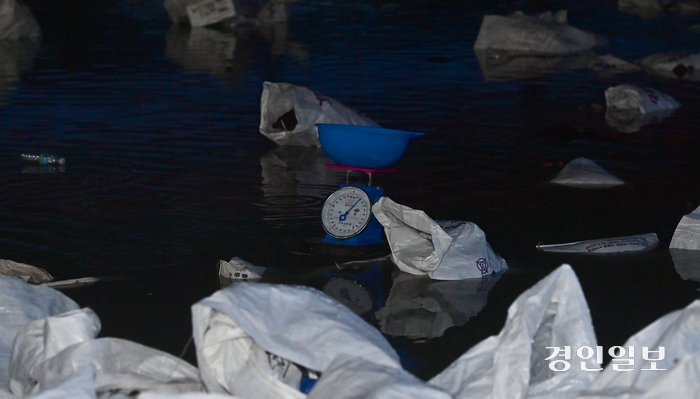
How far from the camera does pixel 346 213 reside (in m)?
4.02

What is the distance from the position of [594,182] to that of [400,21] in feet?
38.1

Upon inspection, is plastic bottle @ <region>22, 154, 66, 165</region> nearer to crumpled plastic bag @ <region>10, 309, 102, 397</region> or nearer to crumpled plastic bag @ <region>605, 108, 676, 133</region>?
crumpled plastic bag @ <region>10, 309, 102, 397</region>

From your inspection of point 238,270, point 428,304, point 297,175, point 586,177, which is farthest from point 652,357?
point 297,175

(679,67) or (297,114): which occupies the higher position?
(297,114)

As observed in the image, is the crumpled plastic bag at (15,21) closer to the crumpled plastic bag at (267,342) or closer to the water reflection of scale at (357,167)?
the water reflection of scale at (357,167)

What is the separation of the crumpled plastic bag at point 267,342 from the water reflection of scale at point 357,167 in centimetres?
187

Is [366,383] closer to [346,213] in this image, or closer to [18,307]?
[18,307]

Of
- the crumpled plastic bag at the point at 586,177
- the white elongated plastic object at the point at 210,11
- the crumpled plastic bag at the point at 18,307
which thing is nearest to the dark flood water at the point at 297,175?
the crumpled plastic bag at the point at 586,177

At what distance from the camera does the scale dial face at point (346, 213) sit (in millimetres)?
3971

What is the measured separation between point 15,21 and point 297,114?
8.16 meters

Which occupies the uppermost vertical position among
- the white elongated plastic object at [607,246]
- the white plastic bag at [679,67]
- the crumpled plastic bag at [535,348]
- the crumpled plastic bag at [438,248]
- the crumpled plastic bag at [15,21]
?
the crumpled plastic bag at [535,348]

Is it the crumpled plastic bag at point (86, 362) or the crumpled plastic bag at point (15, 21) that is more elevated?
the crumpled plastic bag at point (86, 362)

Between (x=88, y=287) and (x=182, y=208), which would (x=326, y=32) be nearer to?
(x=182, y=208)

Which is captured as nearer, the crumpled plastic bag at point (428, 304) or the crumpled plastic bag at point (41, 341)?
the crumpled plastic bag at point (41, 341)
